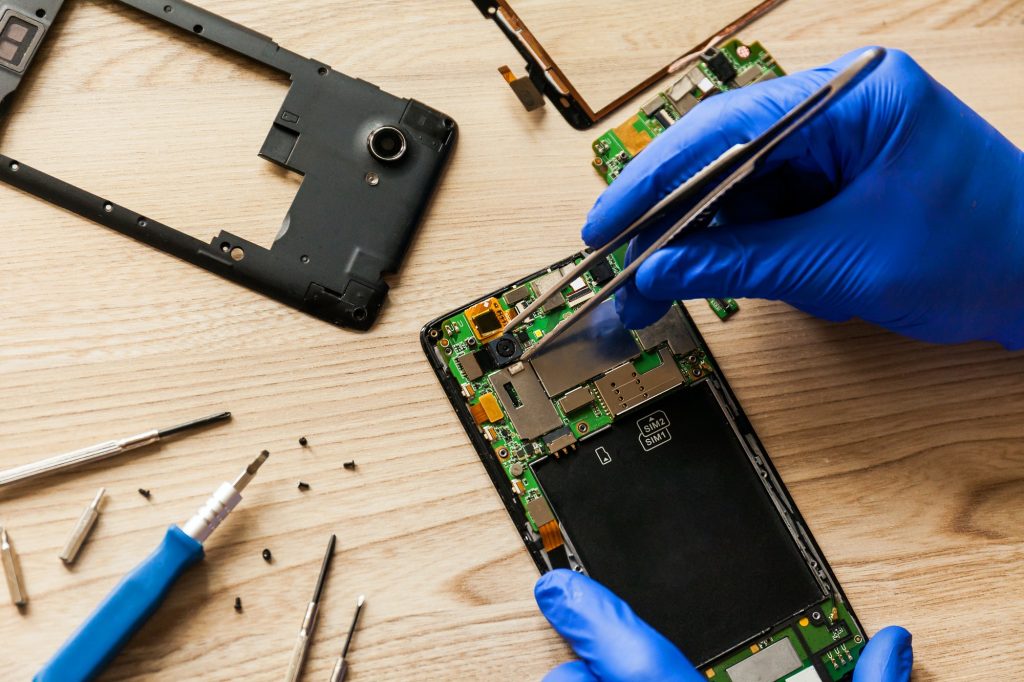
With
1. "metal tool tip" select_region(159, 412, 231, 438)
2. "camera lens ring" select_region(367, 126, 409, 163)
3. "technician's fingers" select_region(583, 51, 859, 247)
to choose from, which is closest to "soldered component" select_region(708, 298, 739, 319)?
"technician's fingers" select_region(583, 51, 859, 247)

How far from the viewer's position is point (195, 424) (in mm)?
2176

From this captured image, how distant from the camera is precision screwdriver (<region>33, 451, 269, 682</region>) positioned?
1950mm

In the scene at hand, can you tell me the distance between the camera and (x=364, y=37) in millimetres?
2463

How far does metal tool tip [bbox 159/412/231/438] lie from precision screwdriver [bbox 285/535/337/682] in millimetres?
442

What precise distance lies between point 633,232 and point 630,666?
1.09 meters

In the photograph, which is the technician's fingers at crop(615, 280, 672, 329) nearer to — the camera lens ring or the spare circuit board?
the spare circuit board

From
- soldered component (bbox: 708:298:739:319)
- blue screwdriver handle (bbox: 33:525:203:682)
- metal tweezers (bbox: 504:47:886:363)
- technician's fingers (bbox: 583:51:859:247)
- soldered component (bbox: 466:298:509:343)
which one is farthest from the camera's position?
soldered component (bbox: 708:298:739:319)

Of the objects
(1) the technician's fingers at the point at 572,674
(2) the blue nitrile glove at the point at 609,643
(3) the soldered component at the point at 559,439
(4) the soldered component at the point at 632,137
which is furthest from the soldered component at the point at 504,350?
(1) the technician's fingers at the point at 572,674

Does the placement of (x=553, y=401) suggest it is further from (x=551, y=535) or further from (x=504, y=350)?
(x=551, y=535)

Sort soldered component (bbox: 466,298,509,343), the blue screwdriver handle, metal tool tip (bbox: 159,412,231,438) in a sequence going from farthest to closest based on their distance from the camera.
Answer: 1. soldered component (bbox: 466,298,509,343)
2. metal tool tip (bbox: 159,412,231,438)
3. the blue screwdriver handle

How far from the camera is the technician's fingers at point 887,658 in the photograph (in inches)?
84.7

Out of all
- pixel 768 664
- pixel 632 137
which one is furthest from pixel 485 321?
pixel 768 664

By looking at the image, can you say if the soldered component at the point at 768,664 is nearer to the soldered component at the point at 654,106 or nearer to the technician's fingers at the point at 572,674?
the technician's fingers at the point at 572,674

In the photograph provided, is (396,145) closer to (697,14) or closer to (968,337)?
(697,14)
